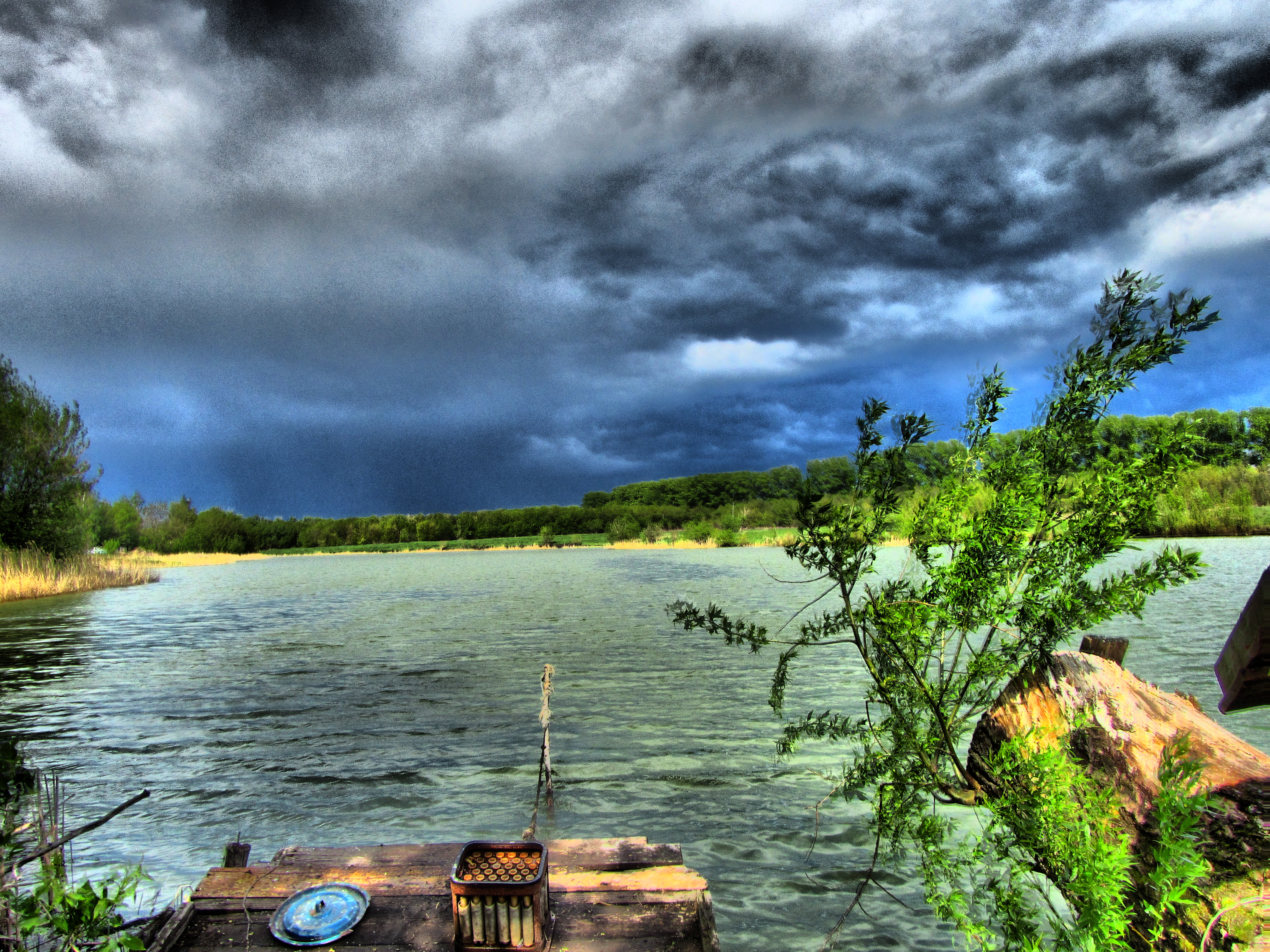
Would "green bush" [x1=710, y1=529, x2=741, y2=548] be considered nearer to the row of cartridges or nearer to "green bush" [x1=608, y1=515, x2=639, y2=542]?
"green bush" [x1=608, y1=515, x2=639, y2=542]

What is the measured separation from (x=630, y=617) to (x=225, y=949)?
17179 millimetres

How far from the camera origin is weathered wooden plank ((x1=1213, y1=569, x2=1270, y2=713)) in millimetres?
1958

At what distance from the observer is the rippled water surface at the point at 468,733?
5.86 meters

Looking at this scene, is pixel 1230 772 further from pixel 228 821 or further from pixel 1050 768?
pixel 228 821

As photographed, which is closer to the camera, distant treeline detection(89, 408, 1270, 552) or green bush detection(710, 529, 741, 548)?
distant treeline detection(89, 408, 1270, 552)

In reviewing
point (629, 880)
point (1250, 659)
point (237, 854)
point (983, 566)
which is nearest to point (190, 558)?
point (237, 854)

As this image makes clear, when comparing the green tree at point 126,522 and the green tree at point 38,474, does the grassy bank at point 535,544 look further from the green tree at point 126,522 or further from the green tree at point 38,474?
the green tree at point 38,474

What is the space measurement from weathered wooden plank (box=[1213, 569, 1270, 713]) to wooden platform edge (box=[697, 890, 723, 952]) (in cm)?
245

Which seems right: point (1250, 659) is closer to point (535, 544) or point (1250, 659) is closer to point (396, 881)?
point (396, 881)

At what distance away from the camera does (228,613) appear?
24562mm

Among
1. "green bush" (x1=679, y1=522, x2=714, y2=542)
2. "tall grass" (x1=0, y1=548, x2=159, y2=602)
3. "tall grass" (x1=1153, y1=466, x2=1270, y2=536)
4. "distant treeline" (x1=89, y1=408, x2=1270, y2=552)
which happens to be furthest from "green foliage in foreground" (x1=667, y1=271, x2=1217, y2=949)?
"green bush" (x1=679, y1=522, x2=714, y2=542)

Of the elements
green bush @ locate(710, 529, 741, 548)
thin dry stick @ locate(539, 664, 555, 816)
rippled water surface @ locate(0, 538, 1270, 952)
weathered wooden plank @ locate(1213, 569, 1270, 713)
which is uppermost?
weathered wooden plank @ locate(1213, 569, 1270, 713)

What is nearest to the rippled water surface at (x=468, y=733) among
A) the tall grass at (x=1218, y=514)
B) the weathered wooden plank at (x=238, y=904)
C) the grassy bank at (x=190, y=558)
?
the weathered wooden plank at (x=238, y=904)

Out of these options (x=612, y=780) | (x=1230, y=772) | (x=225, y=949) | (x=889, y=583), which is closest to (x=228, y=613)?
(x=612, y=780)
